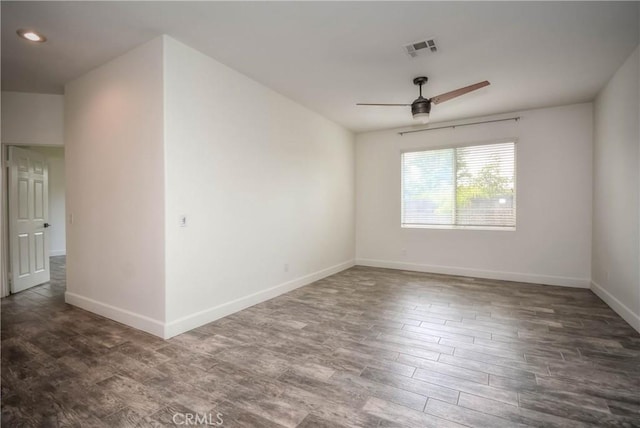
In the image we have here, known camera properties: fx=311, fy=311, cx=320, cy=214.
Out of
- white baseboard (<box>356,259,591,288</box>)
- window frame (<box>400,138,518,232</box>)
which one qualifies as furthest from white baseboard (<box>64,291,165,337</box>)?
window frame (<box>400,138,518,232</box>)

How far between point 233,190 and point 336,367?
227 cm

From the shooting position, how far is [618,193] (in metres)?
3.70

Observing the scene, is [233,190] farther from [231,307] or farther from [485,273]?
[485,273]

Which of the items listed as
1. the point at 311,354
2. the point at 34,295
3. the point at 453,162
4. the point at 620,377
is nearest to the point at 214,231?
the point at 311,354

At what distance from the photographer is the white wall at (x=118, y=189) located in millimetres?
3041

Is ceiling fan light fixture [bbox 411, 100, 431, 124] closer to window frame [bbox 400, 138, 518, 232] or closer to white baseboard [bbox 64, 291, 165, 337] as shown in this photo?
window frame [bbox 400, 138, 518, 232]

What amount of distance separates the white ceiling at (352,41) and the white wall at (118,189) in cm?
27

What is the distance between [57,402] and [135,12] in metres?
2.93

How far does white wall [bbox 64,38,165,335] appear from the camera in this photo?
3.04 meters

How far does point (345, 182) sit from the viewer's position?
634 cm

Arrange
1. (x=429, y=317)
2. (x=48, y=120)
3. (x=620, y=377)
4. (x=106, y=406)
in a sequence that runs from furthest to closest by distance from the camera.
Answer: (x=48, y=120) → (x=429, y=317) → (x=620, y=377) → (x=106, y=406)

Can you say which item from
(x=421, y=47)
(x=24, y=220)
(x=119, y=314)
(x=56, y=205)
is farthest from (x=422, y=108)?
(x=56, y=205)

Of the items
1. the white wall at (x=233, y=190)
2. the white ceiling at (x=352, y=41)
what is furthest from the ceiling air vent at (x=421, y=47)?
the white wall at (x=233, y=190)

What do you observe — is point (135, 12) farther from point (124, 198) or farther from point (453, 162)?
point (453, 162)
